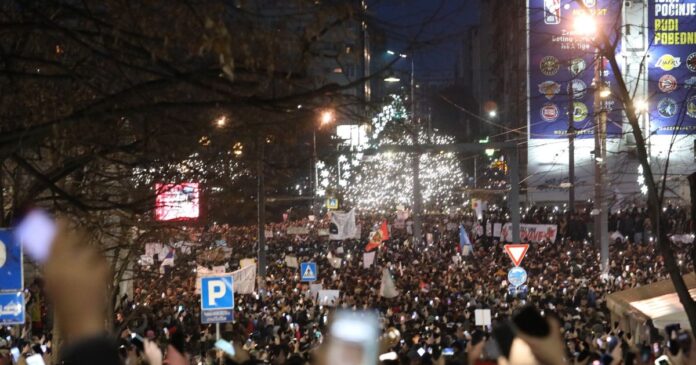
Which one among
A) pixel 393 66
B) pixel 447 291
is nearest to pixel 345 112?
pixel 393 66

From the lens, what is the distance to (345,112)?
22.4 feet

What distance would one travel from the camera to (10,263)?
1100 centimetres

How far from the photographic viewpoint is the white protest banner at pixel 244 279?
2517 cm

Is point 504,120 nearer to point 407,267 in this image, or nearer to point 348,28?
point 407,267

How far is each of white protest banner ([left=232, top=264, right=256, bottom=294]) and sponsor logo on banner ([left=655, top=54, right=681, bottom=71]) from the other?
18710 mm

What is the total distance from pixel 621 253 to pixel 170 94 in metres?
Result: 25.1

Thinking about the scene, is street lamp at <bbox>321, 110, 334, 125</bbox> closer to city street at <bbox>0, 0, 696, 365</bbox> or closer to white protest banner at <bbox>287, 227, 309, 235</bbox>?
city street at <bbox>0, 0, 696, 365</bbox>

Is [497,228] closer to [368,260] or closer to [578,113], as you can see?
[368,260]

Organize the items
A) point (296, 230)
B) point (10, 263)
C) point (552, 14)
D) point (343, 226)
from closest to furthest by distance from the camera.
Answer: point (552, 14), point (10, 263), point (343, 226), point (296, 230)

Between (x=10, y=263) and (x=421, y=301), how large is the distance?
1521cm

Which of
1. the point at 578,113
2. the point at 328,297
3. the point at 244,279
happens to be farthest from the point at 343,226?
the point at 578,113

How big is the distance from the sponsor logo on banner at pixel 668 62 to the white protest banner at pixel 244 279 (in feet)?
61.4

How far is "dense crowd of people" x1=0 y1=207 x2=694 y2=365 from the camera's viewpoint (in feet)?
43.9

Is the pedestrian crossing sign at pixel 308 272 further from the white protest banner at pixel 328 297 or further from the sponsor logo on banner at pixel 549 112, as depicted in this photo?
the sponsor logo on banner at pixel 549 112
